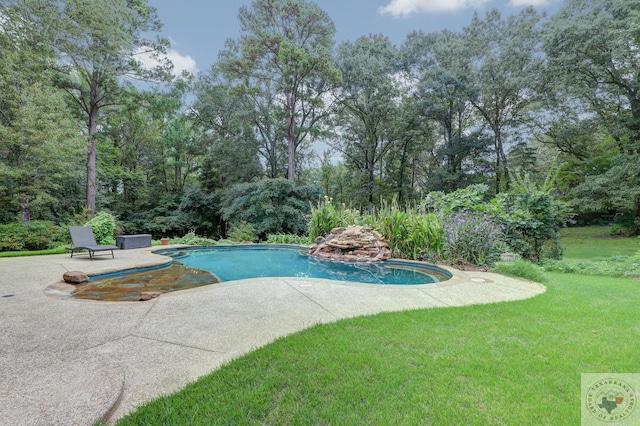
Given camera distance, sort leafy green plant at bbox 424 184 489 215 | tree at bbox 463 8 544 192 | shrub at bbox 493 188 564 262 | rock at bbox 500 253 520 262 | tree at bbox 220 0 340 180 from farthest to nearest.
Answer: tree at bbox 463 8 544 192 → tree at bbox 220 0 340 180 → leafy green plant at bbox 424 184 489 215 → shrub at bbox 493 188 564 262 → rock at bbox 500 253 520 262

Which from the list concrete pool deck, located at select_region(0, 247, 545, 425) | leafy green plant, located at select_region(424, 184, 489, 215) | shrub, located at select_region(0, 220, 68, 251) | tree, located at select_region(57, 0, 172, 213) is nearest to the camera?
concrete pool deck, located at select_region(0, 247, 545, 425)

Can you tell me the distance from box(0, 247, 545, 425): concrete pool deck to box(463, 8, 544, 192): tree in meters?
14.9

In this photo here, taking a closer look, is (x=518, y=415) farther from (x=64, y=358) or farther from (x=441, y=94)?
(x=441, y=94)

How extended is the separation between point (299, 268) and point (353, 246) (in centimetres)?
170

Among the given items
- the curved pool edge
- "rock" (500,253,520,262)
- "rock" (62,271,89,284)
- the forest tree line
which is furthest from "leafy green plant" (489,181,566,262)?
"rock" (62,271,89,284)

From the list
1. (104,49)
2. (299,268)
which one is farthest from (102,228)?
(104,49)

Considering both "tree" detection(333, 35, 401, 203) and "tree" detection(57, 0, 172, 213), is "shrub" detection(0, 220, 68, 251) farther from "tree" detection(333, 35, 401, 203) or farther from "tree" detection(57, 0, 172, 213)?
"tree" detection(333, 35, 401, 203)

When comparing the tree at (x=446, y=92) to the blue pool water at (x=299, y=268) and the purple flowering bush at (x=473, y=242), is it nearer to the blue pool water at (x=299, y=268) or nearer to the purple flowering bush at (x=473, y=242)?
the purple flowering bush at (x=473, y=242)

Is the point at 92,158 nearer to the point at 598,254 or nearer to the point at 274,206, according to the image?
the point at 274,206

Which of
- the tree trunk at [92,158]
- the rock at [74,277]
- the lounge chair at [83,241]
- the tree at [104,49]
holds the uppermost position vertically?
the tree at [104,49]

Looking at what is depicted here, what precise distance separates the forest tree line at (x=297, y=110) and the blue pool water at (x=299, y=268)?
4.58 metres

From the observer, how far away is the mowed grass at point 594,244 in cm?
1000

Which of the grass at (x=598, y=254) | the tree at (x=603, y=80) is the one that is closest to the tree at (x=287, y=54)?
the tree at (x=603, y=80)

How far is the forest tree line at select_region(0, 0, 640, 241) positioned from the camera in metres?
9.97
